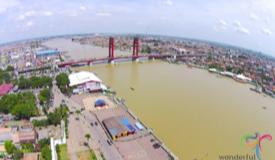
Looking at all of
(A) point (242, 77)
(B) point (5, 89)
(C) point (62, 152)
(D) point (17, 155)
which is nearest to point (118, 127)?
(C) point (62, 152)

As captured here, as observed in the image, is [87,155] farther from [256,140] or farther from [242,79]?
[242,79]

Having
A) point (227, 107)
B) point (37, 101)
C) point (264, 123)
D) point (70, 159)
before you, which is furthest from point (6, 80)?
point (264, 123)

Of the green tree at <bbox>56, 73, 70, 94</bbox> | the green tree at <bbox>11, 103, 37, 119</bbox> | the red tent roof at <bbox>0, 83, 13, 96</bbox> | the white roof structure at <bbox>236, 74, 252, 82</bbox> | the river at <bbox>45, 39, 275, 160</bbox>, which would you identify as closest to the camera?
the river at <bbox>45, 39, 275, 160</bbox>

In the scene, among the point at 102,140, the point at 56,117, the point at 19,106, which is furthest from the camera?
the point at 19,106

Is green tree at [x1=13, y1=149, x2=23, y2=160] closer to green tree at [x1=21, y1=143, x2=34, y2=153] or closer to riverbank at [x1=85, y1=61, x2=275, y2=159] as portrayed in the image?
green tree at [x1=21, y1=143, x2=34, y2=153]

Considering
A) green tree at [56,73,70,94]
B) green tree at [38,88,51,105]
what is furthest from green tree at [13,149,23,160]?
green tree at [56,73,70,94]

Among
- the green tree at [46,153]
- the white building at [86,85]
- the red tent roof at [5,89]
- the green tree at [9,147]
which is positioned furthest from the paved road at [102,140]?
the red tent roof at [5,89]

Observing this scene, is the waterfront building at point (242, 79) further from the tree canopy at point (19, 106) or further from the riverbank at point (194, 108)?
the tree canopy at point (19, 106)
